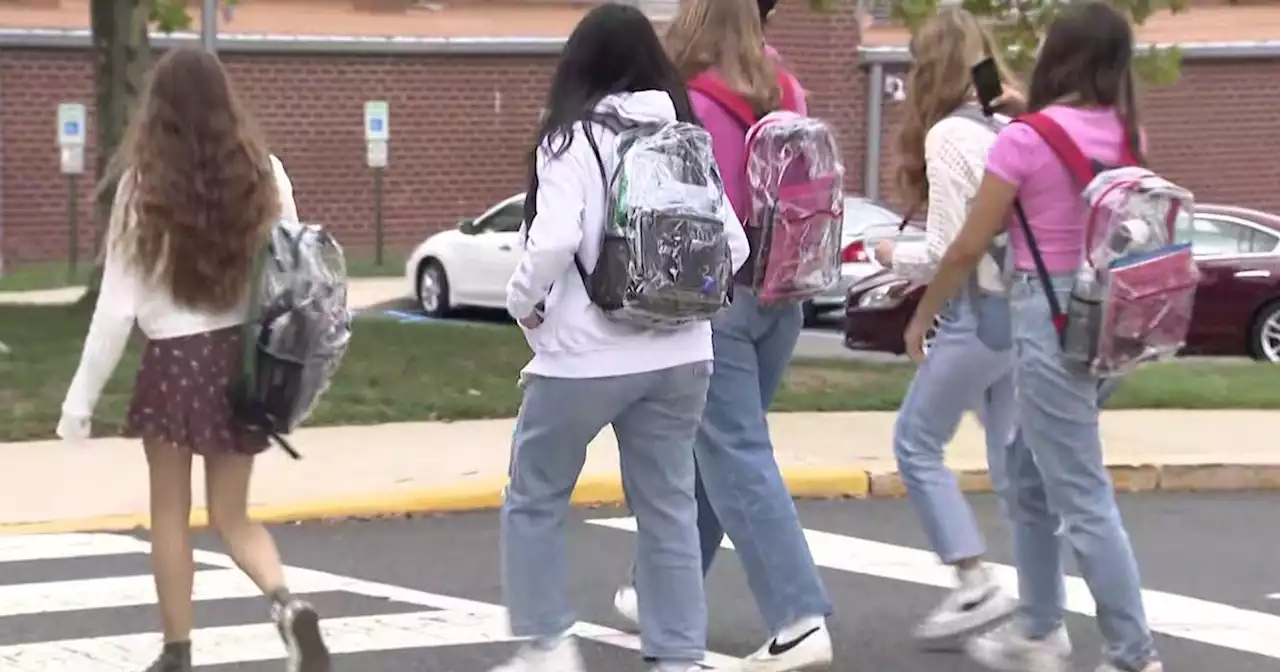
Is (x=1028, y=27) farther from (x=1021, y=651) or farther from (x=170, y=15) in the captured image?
(x=1021, y=651)

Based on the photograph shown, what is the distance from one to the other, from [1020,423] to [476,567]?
2825 millimetres

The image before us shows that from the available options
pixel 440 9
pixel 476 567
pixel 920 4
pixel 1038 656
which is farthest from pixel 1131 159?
pixel 440 9

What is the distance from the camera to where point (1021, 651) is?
6.06 m

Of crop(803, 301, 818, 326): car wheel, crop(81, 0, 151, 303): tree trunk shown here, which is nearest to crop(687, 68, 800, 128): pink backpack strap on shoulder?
crop(81, 0, 151, 303): tree trunk

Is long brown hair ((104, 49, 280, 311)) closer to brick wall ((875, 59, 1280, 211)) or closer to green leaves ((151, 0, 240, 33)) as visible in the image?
green leaves ((151, 0, 240, 33))

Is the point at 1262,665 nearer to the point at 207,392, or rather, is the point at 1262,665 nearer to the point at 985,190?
the point at 985,190

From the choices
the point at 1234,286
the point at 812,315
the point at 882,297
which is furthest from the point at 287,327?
the point at 812,315

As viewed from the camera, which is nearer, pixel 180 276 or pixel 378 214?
pixel 180 276

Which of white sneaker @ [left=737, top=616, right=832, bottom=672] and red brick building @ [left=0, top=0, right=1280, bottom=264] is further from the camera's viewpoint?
red brick building @ [left=0, top=0, right=1280, bottom=264]

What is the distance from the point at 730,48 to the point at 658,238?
958mm

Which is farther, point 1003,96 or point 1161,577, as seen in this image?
point 1161,577

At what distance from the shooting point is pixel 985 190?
5.46m

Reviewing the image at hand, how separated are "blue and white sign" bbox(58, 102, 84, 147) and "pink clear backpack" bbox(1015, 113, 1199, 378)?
1982 centimetres

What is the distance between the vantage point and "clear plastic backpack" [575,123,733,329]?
16.3 feet
